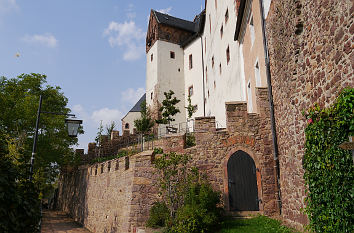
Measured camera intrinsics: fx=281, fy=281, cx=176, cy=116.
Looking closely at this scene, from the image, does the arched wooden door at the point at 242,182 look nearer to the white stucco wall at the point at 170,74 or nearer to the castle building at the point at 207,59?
the castle building at the point at 207,59

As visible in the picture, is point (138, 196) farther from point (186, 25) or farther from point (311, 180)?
point (186, 25)

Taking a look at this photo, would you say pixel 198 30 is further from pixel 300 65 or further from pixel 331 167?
pixel 331 167

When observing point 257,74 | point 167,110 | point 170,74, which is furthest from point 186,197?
point 170,74

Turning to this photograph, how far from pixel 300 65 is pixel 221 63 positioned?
41.6ft

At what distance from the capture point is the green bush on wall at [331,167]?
4.18 m

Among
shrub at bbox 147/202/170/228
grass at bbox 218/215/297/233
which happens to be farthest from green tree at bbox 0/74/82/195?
grass at bbox 218/215/297/233

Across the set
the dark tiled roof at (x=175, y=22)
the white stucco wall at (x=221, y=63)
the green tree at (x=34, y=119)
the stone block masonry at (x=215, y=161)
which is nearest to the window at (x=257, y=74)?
the stone block masonry at (x=215, y=161)

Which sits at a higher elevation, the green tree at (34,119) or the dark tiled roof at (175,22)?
the dark tiled roof at (175,22)

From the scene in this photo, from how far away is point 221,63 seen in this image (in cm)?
1861

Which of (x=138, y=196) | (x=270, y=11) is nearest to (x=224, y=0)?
(x=270, y=11)

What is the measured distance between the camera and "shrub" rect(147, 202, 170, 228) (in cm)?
905

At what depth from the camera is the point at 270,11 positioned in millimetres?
8195

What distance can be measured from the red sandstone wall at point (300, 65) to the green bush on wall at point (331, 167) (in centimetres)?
37

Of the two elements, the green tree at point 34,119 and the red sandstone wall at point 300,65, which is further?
the green tree at point 34,119
